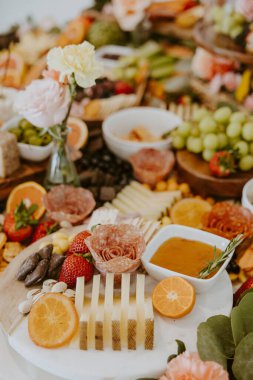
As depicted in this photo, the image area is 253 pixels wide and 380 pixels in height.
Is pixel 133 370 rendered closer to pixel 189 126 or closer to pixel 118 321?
pixel 118 321

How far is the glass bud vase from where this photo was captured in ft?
6.19

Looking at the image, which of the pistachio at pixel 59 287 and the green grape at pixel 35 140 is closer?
the pistachio at pixel 59 287

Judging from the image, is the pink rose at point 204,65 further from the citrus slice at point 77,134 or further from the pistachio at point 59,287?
the pistachio at point 59,287

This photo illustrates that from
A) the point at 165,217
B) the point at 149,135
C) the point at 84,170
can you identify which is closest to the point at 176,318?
the point at 165,217

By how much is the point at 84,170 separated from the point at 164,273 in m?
0.86

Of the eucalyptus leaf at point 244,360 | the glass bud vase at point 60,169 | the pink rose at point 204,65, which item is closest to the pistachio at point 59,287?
the eucalyptus leaf at point 244,360

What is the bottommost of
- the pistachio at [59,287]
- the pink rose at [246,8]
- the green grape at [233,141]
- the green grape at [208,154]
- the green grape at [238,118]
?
the green grape at [208,154]

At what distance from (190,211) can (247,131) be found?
1.42 ft

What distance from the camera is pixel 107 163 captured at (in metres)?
2.19

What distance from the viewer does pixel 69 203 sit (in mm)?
1861

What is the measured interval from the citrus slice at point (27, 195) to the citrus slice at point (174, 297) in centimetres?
71

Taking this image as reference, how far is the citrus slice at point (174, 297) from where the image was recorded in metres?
1.35

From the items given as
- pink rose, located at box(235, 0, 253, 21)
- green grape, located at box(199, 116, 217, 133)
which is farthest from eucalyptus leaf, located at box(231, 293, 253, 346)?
pink rose, located at box(235, 0, 253, 21)

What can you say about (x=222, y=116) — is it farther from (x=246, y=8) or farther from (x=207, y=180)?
(x=246, y=8)
